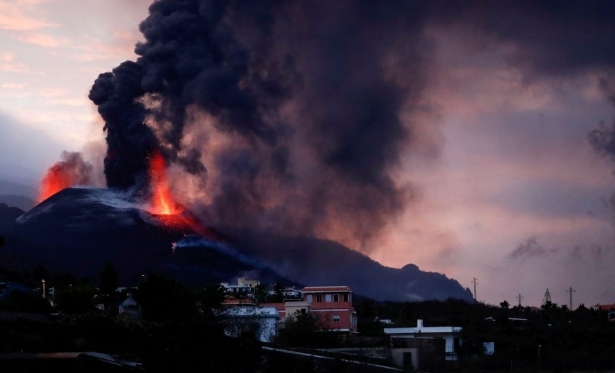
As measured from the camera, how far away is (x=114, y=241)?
6191 inches

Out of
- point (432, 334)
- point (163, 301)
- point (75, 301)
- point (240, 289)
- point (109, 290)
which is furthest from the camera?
point (240, 289)

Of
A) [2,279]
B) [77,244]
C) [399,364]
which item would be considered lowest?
[399,364]

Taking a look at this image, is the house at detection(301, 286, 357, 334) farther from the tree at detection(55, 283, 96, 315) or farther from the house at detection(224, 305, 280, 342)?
the tree at detection(55, 283, 96, 315)

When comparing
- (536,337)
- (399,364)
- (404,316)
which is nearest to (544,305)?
(404,316)

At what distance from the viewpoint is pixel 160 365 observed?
1268 inches

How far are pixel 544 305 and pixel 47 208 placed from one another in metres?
95.5

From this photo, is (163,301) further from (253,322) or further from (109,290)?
(109,290)

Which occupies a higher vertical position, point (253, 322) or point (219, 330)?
point (253, 322)

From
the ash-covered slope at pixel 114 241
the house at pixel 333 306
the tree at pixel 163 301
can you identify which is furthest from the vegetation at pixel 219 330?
the ash-covered slope at pixel 114 241

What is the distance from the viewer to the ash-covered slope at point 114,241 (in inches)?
5778

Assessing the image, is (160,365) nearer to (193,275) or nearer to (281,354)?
(281,354)

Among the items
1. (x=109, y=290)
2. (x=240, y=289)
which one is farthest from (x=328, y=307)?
(x=240, y=289)

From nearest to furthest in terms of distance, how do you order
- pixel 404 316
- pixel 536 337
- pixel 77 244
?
pixel 536 337 → pixel 404 316 → pixel 77 244

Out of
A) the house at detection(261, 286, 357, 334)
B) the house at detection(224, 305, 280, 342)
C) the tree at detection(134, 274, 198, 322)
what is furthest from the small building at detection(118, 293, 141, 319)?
the house at detection(261, 286, 357, 334)
